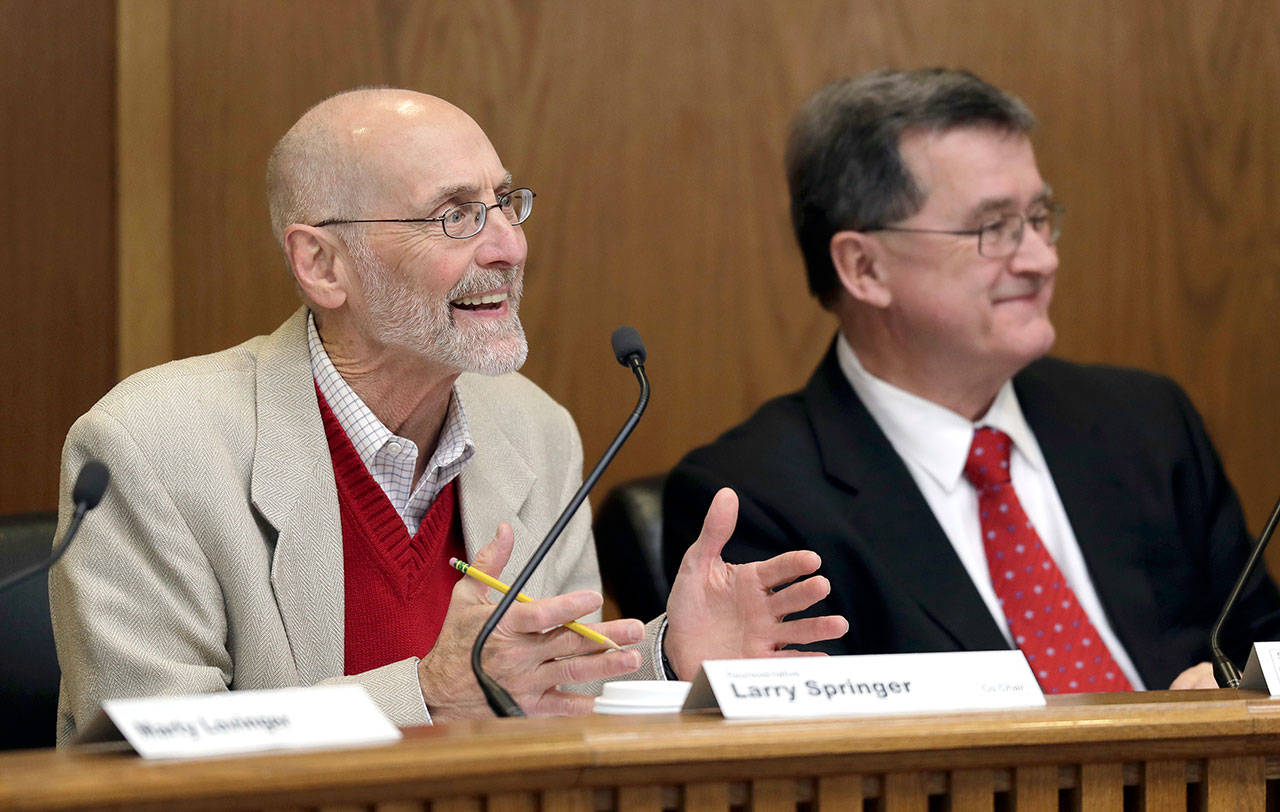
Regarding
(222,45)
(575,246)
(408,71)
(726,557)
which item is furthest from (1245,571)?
(222,45)

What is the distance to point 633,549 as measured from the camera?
7.17ft

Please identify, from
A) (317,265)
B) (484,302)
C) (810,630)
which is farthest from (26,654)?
(810,630)

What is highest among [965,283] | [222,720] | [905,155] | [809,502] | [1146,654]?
[905,155]

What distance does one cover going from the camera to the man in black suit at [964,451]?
2.05 m

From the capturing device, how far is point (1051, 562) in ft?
6.93

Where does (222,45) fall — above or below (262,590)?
above

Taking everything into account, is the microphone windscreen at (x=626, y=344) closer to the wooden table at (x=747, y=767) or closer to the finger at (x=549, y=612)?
the finger at (x=549, y=612)

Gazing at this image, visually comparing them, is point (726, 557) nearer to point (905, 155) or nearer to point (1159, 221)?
point (905, 155)

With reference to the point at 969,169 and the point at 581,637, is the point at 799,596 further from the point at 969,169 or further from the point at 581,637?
the point at 969,169

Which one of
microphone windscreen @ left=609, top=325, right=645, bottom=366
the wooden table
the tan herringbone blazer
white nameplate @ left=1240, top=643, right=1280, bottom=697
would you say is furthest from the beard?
white nameplate @ left=1240, top=643, right=1280, bottom=697

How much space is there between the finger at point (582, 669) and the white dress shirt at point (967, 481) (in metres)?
0.86

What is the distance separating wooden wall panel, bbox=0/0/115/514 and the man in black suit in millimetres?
1116

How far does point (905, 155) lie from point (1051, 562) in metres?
0.70

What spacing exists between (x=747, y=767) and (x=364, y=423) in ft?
2.94
